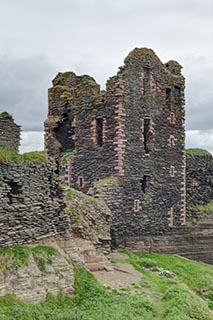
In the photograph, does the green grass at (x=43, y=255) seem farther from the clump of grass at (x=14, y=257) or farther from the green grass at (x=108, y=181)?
the green grass at (x=108, y=181)

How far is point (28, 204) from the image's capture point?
20.3m

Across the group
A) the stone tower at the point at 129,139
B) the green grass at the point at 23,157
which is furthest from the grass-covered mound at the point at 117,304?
the stone tower at the point at 129,139

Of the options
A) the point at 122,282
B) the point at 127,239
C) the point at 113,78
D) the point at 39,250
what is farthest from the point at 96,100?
the point at 39,250

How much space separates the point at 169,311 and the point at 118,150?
1328 centimetres

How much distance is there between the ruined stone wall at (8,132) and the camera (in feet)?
72.5

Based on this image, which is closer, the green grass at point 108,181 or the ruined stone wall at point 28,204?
the ruined stone wall at point 28,204

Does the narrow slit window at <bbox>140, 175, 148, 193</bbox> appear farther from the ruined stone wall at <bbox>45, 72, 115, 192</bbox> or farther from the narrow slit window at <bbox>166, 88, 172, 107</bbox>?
the narrow slit window at <bbox>166, 88, 172, 107</bbox>

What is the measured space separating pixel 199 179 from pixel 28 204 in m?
21.6

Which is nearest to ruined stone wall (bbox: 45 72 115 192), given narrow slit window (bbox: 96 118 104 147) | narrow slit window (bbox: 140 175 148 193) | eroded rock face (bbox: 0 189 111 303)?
narrow slit window (bbox: 96 118 104 147)

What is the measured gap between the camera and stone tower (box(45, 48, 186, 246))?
1307 inches

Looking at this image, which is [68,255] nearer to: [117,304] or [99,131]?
[117,304]

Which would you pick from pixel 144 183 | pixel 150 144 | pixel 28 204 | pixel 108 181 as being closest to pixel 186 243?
pixel 144 183

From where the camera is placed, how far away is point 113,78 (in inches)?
1313

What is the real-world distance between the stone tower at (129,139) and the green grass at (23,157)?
10512 millimetres
